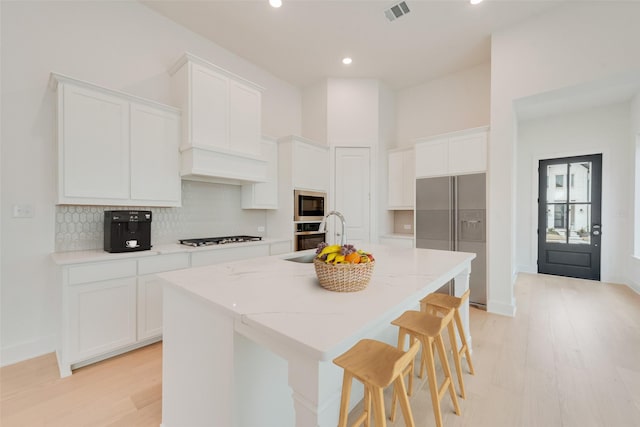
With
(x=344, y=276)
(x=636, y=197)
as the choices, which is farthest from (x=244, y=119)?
(x=636, y=197)

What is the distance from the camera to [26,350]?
2223 mm

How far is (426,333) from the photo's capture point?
1.42 meters

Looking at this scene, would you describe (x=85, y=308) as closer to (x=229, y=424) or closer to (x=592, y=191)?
(x=229, y=424)

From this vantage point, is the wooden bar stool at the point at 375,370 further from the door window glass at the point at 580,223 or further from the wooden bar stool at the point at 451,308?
the door window glass at the point at 580,223

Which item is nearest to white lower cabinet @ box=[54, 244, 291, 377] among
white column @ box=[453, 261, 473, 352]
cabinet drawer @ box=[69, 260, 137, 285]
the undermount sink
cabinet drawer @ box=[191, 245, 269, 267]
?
cabinet drawer @ box=[69, 260, 137, 285]

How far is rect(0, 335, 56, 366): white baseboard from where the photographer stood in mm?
2135

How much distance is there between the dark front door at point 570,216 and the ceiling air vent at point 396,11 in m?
4.15

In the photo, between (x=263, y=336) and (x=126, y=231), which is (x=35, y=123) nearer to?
(x=126, y=231)

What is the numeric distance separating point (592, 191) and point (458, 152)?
10.0 ft

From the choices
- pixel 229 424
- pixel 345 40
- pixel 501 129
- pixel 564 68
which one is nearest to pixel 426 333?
pixel 229 424

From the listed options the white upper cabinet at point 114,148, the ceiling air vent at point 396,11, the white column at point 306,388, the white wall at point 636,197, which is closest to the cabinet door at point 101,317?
the white upper cabinet at point 114,148

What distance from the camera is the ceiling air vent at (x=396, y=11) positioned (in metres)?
2.87

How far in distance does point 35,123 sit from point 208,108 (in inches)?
55.5

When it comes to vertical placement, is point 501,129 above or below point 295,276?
above
